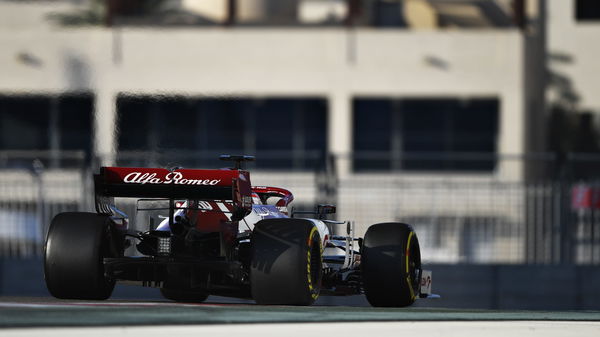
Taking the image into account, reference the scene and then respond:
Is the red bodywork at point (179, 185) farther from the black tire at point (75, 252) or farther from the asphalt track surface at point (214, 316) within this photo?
the asphalt track surface at point (214, 316)

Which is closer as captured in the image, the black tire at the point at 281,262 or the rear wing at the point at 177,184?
the rear wing at the point at 177,184

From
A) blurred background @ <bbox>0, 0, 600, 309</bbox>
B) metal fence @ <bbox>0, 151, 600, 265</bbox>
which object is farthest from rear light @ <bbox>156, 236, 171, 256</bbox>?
blurred background @ <bbox>0, 0, 600, 309</bbox>

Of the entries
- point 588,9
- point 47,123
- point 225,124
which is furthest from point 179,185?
A: point 588,9

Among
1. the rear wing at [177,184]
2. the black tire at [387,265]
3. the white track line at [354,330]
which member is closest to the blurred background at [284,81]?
the black tire at [387,265]

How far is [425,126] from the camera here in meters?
34.3

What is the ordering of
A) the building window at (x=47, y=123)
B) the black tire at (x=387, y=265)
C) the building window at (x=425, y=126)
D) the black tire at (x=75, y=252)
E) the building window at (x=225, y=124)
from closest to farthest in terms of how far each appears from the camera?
the black tire at (x=75, y=252)
the black tire at (x=387, y=265)
the building window at (x=225, y=124)
the building window at (x=47, y=123)
the building window at (x=425, y=126)

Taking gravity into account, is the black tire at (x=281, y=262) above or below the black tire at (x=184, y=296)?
above

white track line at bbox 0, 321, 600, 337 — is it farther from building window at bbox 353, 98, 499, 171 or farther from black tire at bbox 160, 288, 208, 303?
building window at bbox 353, 98, 499, 171

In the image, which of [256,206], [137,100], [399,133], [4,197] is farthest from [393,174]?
[256,206]

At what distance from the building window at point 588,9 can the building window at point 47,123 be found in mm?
12415

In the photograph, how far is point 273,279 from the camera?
1038 cm

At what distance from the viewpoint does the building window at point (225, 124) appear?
33250 millimetres

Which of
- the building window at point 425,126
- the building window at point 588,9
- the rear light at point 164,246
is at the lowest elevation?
the rear light at point 164,246

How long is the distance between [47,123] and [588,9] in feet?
45.0
